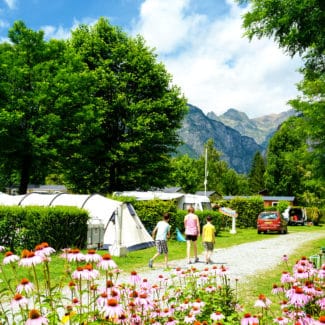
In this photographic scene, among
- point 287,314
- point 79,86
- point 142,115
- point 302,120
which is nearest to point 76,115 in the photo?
point 79,86

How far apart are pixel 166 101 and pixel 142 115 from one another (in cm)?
219

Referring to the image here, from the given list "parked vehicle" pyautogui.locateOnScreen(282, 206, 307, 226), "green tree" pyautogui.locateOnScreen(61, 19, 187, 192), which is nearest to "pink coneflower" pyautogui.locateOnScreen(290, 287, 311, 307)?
"green tree" pyautogui.locateOnScreen(61, 19, 187, 192)

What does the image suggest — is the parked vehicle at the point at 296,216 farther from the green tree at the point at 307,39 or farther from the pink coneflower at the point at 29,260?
the pink coneflower at the point at 29,260

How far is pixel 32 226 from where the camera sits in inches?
571

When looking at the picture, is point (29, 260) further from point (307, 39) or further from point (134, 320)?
point (307, 39)

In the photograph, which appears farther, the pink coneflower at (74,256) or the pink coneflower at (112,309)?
the pink coneflower at (74,256)

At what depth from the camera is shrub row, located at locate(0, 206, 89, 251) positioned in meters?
14.5

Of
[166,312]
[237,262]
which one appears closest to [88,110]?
[237,262]

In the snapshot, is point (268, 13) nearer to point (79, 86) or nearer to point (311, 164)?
point (311, 164)

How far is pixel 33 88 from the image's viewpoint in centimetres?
2619

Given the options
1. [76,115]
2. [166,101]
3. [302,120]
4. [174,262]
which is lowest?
[174,262]

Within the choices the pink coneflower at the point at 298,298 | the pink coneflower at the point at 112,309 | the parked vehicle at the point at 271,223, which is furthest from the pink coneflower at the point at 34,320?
the parked vehicle at the point at 271,223

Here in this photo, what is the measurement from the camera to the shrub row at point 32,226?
14453mm

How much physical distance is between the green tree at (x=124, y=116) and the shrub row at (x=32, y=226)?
13.5m
